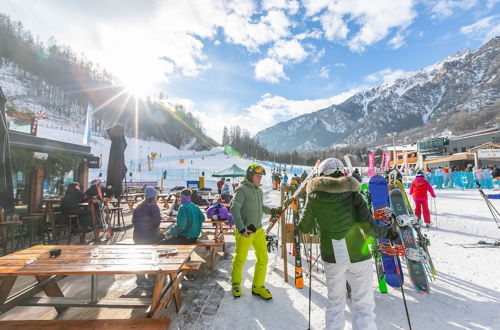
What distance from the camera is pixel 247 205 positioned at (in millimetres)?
3275

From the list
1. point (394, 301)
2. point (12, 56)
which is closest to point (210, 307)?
point (394, 301)

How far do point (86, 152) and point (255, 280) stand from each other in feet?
29.3

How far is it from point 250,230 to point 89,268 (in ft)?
5.91

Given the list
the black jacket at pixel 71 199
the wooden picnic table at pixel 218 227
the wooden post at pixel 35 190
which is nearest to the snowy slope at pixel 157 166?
the wooden post at pixel 35 190

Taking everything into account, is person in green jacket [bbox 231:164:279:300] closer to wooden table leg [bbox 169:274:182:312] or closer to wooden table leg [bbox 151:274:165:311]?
wooden table leg [bbox 169:274:182:312]

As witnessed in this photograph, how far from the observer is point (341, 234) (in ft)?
7.11

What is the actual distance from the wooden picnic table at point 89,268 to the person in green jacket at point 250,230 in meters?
0.71

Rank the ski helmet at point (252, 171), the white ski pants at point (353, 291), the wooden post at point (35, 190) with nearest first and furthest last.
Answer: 1. the white ski pants at point (353, 291)
2. the ski helmet at point (252, 171)
3. the wooden post at point (35, 190)

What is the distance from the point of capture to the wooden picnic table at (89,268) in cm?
231

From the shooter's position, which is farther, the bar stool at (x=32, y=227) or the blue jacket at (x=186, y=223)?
the bar stool at (x=32, y=227)

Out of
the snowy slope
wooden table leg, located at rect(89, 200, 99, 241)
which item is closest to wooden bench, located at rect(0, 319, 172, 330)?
wooden table leg, located at rect(89, 200, 99, 241)

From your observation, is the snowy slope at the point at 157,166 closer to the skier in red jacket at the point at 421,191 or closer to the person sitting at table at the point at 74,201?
the person sitting at table at the point at 74,201

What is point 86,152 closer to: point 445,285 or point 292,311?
point 292,311

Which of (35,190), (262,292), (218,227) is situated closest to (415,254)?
(262,292)
